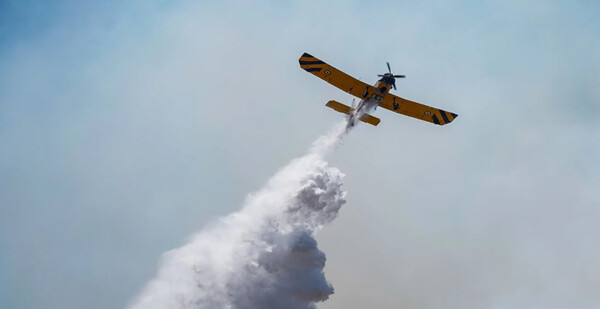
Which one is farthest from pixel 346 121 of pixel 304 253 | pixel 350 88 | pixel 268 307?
pixel 268 307

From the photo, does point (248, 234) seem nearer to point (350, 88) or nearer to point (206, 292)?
point (206, 292)

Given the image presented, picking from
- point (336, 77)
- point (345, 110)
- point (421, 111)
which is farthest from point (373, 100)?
point (421, 111)

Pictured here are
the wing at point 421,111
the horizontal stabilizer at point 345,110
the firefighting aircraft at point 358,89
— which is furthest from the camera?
the wing at point 421,111

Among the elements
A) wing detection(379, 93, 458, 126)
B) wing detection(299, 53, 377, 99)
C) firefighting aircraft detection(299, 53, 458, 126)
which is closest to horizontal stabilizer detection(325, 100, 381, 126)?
firefighting aircraft detection(299, 53, 458, 126)

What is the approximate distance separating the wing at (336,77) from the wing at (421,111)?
2.65 meters

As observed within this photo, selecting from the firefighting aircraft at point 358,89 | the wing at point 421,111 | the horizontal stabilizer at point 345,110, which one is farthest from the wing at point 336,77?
the wing at point 421,111

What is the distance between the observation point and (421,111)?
5312 centimetres

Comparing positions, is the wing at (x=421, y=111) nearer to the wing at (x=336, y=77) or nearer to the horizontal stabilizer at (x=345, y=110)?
the horizontal stabilizer at (x=345, y=110)

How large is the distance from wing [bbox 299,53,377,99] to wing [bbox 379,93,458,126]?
2646 millimetres

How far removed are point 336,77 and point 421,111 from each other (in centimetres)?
798

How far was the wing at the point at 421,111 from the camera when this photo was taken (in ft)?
171

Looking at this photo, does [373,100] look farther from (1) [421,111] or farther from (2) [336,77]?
(1) [421,111]

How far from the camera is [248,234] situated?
50219 millimetres

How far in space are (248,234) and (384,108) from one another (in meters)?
14.8
